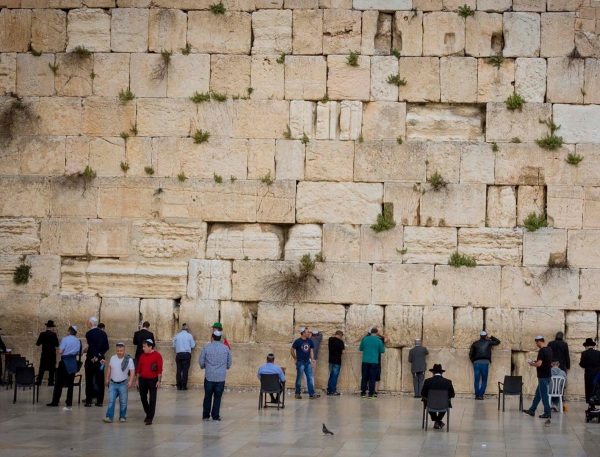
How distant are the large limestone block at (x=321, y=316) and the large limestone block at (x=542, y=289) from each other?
3.10 m

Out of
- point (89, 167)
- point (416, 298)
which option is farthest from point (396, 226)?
point (89, 167)

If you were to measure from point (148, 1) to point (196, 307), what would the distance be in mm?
6094

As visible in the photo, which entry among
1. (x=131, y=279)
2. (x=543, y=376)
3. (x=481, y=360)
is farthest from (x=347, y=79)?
(x=543, y=376)

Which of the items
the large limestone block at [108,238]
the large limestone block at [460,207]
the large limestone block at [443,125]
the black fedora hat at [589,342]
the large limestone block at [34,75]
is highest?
the large limestone block at [34,75]

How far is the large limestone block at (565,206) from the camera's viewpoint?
21172mm

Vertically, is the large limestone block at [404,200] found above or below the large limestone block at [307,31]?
below

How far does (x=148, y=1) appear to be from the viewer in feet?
72.3

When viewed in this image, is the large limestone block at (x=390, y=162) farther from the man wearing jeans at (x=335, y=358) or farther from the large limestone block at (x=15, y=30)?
the large limestone block at (x=15, y=30)

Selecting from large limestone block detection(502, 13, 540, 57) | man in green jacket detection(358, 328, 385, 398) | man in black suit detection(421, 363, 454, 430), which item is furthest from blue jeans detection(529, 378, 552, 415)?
large limestone block detection(502, 13, 540, 57)

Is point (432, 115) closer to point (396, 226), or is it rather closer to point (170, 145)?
point (396, 226)

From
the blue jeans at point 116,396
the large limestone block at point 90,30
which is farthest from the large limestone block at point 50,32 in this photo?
the blue jeans at point 116,396

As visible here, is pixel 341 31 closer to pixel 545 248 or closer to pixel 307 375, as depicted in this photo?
pixel 545 248

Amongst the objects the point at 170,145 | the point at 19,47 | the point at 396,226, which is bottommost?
the point at 396,226

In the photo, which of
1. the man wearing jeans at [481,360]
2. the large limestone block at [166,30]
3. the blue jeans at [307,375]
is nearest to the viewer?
the blue jeans at [307,375]
